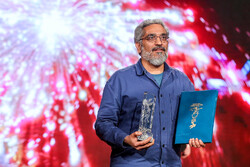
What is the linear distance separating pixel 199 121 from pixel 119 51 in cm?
166

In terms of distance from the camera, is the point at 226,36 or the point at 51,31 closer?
the point at 51,31

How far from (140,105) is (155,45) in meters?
0.35

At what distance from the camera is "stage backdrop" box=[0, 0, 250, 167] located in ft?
8.63

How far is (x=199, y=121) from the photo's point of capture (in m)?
1.40

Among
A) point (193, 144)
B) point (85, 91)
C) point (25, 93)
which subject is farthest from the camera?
point (85, 91)

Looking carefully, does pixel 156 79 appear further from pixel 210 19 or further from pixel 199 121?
pixel 210 19

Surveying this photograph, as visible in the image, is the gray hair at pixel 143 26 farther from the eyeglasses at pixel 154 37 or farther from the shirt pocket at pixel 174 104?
the shirt pocket at pixel 174 104

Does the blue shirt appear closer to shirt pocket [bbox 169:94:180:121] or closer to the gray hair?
shirt pocket [bbox 169:94:180:121]

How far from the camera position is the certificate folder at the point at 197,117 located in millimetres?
1377

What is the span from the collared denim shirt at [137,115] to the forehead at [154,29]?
0.20m

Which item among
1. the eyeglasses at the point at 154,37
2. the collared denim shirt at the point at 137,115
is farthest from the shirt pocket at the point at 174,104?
the eyeglasses at the point at 154,37

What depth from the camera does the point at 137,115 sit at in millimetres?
1495

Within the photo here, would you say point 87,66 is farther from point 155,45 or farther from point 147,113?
point 147,113

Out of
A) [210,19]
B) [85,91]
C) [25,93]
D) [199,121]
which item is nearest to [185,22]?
[210,19]
